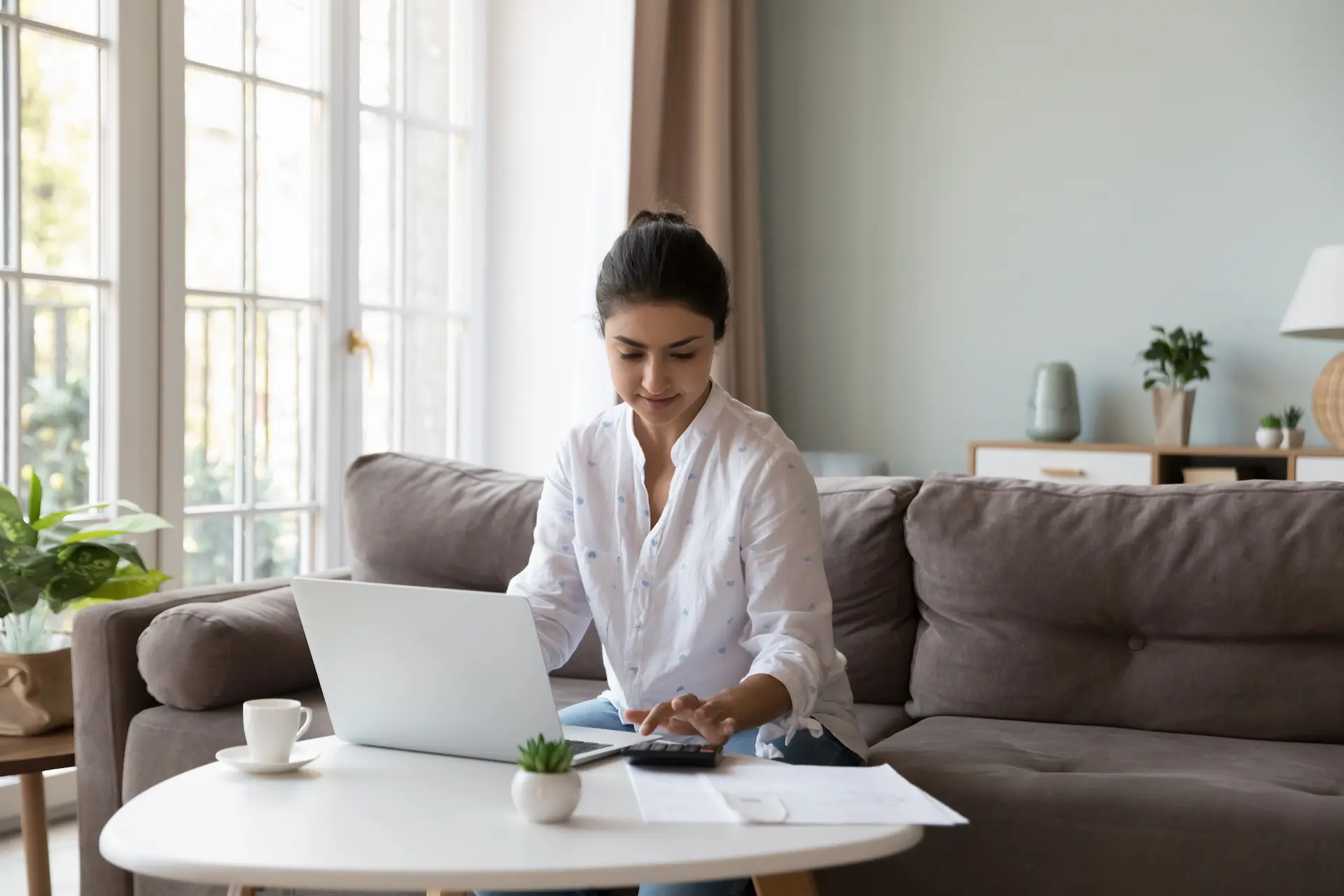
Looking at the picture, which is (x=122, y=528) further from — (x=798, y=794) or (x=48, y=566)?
(x=798, y=794)

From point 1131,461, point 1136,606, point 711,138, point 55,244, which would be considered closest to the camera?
point 1136,606

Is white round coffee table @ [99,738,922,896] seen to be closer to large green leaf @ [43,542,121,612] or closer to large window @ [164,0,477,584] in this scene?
large green leaf @ [43,542,121,612]

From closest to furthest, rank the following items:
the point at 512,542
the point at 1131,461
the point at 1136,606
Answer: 1. the point at 1136,606
2. the point at 512,542
3. the point at 1131,461

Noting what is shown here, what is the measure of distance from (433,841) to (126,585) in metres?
1.38

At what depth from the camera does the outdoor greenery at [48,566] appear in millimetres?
2049

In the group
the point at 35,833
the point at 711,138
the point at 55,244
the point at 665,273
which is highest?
the point at 711,138

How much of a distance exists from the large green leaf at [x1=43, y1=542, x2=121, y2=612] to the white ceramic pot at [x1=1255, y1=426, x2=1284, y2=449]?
9.26ft

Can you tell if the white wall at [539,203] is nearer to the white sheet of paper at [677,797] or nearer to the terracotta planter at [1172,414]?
the terracotta planter at [1172,414]

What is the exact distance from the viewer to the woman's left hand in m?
1.29

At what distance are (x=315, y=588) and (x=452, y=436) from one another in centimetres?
281

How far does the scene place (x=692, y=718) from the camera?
1299mm

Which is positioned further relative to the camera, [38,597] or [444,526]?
[444,526]

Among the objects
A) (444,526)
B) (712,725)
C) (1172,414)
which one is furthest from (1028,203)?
(712,725)

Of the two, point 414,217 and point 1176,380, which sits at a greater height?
point 414,217
